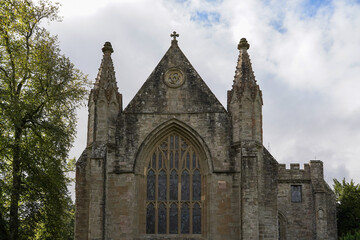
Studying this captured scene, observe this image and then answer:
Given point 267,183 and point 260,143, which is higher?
point 260,143

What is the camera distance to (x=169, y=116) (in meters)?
20.4

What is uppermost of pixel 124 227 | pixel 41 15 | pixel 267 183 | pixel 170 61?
Result: pixel 41 15

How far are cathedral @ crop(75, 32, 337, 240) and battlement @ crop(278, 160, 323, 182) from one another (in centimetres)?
1505

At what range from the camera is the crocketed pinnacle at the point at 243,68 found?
2045cm

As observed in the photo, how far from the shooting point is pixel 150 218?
19672 mm

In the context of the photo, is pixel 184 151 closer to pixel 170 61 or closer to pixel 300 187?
pixel 170 61

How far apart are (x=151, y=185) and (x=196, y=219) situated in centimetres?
229

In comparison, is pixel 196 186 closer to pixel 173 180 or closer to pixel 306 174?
pixel 173 180

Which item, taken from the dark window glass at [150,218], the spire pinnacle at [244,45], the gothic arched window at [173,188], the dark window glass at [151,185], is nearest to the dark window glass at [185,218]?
the gothic arched window at [173,188]

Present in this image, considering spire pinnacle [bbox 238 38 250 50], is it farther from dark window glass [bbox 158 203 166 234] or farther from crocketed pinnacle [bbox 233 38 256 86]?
dark window glass [bbox 158 203 166 234]

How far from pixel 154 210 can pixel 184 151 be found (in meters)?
2.71

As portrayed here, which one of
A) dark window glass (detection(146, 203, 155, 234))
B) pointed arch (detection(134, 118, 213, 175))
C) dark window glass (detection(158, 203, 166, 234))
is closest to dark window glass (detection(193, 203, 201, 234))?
dark window glass (detection(158, 203, 166, 234))

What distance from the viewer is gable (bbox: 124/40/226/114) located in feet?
67.4

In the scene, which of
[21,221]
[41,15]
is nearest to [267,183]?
[21,221]
